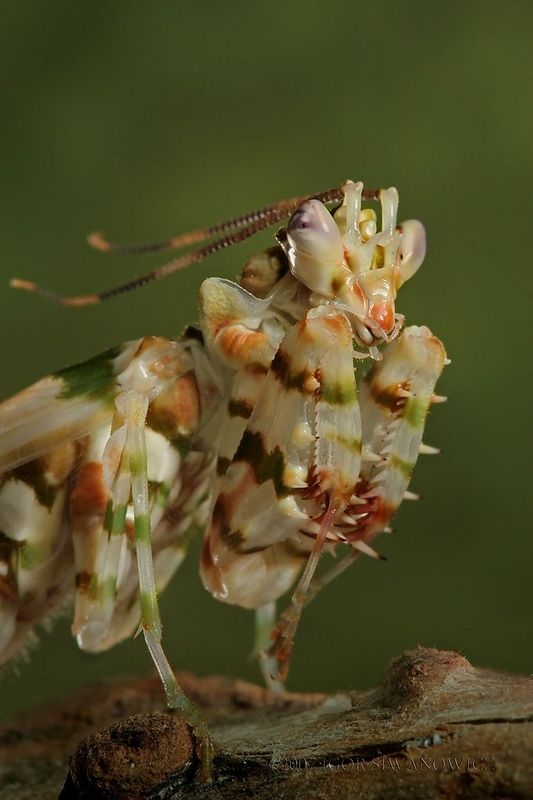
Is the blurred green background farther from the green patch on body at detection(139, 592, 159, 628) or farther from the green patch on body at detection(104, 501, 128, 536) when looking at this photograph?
the green patch on body at detection(139, 592, 159, 628)

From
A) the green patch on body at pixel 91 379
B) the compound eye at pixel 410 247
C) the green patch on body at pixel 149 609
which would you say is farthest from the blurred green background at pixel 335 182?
the green patch on body at pixel 149 609

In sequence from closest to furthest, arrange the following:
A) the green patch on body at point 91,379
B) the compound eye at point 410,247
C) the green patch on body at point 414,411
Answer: the green patch on body at point 414,411
the compound eye at point 410,247
the green patch on body at point 91,379

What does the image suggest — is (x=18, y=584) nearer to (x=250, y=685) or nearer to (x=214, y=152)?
(x=250, y=685)

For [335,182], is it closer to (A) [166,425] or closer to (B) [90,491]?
(A) [166,425]

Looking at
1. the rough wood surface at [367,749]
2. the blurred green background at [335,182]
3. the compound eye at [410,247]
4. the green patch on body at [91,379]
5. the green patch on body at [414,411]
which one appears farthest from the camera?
the blurred green background at [335,182]

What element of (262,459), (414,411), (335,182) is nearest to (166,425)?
(262,459)

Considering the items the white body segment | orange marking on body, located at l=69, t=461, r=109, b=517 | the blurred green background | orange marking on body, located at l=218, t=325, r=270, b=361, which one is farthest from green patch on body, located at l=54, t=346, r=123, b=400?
the blurred green background

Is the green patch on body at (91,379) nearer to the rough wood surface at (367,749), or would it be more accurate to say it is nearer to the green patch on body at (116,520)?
the green patch on body at (116,520)
